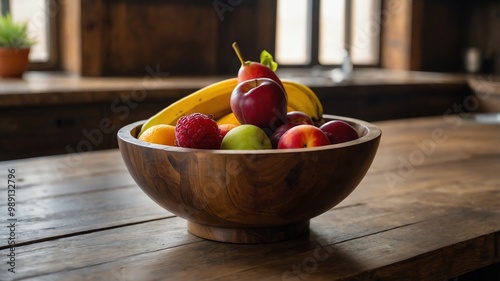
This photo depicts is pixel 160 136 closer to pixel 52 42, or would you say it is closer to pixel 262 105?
pixel 262 105

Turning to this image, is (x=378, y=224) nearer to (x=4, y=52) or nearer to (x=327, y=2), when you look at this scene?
(x=4, y=52)

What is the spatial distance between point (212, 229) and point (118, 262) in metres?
0.13

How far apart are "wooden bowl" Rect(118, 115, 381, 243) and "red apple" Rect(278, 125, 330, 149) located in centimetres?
2

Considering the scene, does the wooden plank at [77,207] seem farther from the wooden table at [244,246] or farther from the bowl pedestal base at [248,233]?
the bowl pedestal base at [248,233]

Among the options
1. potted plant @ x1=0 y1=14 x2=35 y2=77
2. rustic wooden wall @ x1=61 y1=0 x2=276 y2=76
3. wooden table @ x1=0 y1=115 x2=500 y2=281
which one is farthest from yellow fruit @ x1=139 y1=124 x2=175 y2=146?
rustic wooden wall @ x1=61 y1=0 x2=276 y2=76

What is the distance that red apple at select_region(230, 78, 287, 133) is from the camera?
2.73 feet

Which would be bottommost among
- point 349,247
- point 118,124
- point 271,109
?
point 118,124

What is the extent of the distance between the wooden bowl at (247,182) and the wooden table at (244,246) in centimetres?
4

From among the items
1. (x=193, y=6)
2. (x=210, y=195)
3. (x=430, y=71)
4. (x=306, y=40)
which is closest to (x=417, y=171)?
(x=210, y=195)

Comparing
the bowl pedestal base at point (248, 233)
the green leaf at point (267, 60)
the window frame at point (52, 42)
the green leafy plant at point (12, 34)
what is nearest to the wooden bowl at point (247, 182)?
the bowl pedestal base at point (248, 233)

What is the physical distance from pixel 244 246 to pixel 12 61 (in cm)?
209

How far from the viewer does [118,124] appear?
245cm

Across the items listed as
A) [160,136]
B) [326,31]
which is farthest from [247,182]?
[326,31]

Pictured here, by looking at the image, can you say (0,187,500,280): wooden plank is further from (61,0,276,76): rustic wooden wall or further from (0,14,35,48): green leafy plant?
(61,0,276,76): rustic wooden wall
